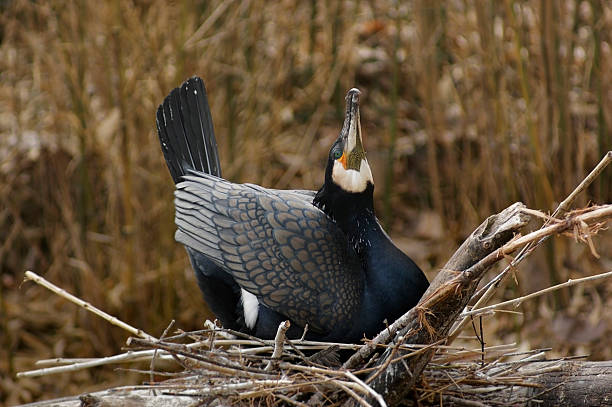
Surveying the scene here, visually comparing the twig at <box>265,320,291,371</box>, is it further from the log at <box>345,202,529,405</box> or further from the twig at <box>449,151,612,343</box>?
the twig at <box>449,151,612,343</box>

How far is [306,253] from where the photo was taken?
7.48 ft

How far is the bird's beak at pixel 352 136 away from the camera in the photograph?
7.23ft

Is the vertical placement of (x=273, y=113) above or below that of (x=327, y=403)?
Answer: above

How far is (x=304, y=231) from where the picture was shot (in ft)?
7.60

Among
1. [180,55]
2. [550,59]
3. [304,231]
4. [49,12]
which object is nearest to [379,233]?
[304,231]

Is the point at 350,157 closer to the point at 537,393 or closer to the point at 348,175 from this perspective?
the point at 348,175

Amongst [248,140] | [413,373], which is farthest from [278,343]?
[248,140]

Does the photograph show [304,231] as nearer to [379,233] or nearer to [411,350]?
Answer: [379,233]

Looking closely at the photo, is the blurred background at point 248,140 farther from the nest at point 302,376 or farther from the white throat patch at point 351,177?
the nest at point 302,376

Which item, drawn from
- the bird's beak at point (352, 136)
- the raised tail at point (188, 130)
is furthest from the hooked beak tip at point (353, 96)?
the raised tail at point (188, 130)

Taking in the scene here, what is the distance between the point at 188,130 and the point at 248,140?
1856mm

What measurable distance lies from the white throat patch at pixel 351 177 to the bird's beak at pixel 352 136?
16 mm

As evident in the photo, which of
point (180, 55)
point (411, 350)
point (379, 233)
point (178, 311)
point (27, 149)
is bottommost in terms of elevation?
point (178, 311)

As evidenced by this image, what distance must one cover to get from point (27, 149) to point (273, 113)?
1.49 meters
